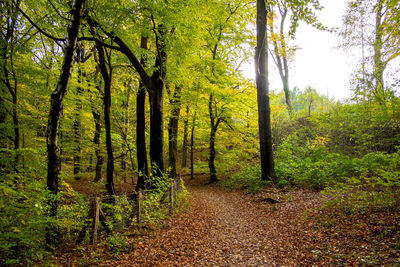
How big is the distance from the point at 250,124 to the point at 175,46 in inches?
352

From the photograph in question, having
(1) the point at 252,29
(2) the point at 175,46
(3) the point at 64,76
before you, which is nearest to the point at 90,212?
(3) the point at 64,76

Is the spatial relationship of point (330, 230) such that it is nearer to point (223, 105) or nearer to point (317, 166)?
point (317, 166)

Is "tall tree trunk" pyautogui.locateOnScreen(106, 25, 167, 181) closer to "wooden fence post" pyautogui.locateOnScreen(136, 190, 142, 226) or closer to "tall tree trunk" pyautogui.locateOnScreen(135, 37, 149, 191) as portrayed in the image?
"tall tree trunk" pyautogui.locateOnScreen(135, 37, 149, 191)

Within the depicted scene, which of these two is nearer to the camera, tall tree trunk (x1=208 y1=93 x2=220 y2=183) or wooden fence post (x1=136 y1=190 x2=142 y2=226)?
wooden fence post (x1=136 y1=190 x2=142 y2=226)

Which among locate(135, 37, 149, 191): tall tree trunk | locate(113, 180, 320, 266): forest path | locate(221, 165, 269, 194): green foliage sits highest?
locate(135, 37, 149, 191): tall tree trunk

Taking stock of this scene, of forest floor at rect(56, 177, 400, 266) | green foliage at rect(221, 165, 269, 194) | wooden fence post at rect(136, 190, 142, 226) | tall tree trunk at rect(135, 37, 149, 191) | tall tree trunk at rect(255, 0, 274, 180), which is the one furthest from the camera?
green foliage at rect(221, 165, 269, 194)

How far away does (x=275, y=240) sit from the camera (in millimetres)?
5297

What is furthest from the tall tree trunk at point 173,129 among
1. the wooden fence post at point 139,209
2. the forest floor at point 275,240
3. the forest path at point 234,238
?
the wooden fence post at point 139,209

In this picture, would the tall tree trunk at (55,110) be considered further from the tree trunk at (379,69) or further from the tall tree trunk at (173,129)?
the tall tree trunk at (173,129)

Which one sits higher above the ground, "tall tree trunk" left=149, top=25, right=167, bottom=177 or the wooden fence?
"tall tree trunk" left=149, top=25, right=167, bottom=177

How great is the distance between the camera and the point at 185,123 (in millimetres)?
17984

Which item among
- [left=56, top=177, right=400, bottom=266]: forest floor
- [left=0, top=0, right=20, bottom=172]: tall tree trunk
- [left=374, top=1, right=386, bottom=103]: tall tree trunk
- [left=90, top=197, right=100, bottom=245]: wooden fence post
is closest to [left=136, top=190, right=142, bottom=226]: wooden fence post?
[left=56, top=177, right=400, bottom=266]: forest floor

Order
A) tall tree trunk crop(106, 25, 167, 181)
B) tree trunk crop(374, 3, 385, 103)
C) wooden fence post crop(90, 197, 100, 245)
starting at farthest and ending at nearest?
tall tree trunk crop(106, 25, 167, 181) < tree trunk crop(374, 3, 385, 103) < wooden fence post crop(90, 197, 100, 245)

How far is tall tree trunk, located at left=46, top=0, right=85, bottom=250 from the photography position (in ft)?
15.5
